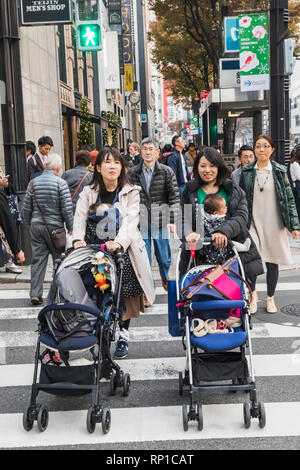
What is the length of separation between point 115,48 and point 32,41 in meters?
19.9

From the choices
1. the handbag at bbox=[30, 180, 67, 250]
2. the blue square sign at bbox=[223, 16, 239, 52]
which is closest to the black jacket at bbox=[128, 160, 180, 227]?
the handbag at bbox=[30, 180, 67, 250]

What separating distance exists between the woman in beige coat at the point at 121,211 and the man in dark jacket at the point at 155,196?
7.76 feet

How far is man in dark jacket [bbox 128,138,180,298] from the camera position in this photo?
764 cm

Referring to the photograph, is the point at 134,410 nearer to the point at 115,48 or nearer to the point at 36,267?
the point at 36,267

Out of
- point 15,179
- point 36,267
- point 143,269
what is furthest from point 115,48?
point 143,269

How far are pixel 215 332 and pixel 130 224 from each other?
1.34 meters

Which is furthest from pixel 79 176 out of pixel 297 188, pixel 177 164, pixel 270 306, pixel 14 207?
pixel 297 188

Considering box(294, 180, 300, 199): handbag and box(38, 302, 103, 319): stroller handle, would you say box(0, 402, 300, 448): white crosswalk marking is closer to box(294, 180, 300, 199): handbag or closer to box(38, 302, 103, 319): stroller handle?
box(38, 302, 103, 319): stroller handle

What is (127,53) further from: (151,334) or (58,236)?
(151,334)

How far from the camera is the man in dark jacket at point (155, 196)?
7.64 m

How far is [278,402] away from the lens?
450 centimetres

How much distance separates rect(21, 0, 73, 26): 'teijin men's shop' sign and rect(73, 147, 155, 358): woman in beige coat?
7004mm

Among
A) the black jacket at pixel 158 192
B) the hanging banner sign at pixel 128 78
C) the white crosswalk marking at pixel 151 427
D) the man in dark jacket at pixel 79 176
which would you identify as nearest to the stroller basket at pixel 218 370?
the white crosswalk marking at pixel 151 427

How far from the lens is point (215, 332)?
13.6ft
